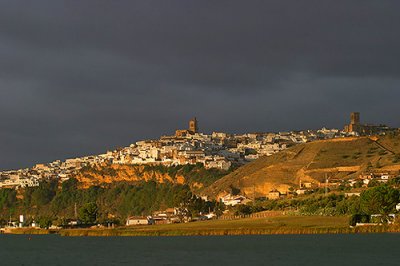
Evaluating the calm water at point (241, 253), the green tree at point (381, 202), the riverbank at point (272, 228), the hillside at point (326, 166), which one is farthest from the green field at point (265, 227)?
the hillside at point (326, 166)

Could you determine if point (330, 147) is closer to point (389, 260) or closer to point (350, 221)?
point (350, 221)

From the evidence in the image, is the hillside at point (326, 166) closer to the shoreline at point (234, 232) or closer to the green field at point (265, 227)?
the green field at point (265, 227)

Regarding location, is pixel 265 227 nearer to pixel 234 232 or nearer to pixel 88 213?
pixel 234 232

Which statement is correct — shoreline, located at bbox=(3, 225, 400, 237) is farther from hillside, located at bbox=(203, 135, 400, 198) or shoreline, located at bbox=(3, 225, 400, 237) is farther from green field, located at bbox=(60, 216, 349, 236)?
hillside, located at bbox=(203, 135, 400, 198)

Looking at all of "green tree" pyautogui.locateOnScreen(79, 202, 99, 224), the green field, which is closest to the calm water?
the green field

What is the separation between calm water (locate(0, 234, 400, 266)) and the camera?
247 feet

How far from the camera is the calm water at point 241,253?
247 ft

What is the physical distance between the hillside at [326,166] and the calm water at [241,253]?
66400 millimetres

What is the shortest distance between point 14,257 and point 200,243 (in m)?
22.9

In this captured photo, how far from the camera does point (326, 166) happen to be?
183 metres

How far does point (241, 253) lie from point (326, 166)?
100m

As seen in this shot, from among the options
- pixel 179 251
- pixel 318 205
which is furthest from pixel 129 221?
pixel 179 251

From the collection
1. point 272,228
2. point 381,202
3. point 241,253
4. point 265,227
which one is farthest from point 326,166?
point 241,253

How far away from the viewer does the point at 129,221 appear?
171 m
